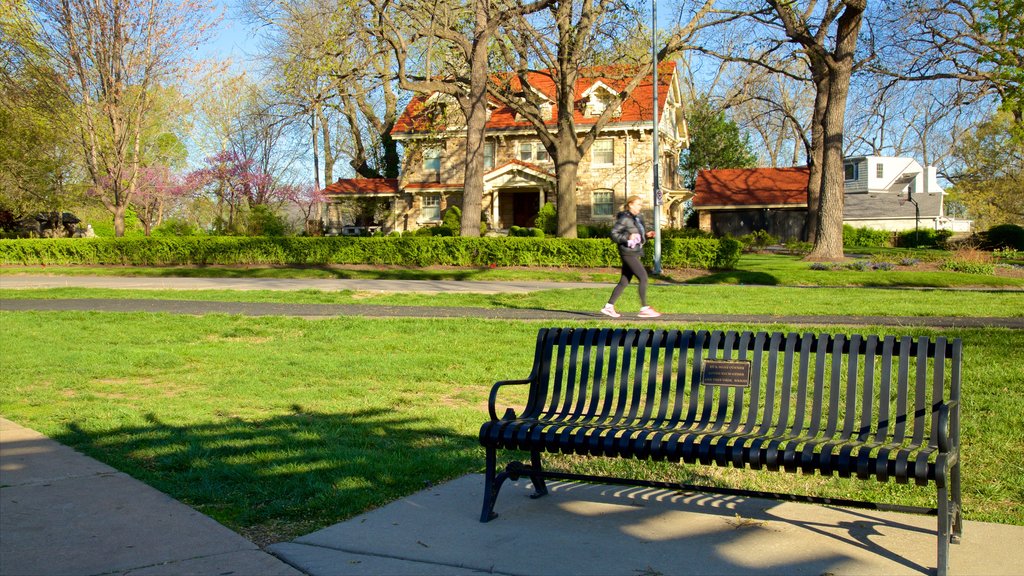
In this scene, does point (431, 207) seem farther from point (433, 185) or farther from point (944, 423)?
point (944, 423)

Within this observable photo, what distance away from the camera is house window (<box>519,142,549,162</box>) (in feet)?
155

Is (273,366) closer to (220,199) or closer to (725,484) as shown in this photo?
(725,484)

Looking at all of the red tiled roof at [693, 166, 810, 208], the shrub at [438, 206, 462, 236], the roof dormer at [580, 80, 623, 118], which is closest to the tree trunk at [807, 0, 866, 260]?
the roof dormer at [580, 80, 623, 118]

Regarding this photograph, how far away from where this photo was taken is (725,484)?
5.82 meters

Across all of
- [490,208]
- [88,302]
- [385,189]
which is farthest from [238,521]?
[385,189]

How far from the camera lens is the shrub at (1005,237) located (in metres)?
43.7

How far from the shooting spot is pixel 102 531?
4.85 m

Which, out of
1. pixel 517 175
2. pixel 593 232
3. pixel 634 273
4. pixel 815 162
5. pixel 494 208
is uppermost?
pixel 815 162

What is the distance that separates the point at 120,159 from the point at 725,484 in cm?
3405

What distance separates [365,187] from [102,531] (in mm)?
47142

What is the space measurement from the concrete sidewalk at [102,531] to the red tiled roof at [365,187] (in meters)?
44.6

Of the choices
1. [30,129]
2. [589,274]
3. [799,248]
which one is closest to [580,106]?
[799,248]

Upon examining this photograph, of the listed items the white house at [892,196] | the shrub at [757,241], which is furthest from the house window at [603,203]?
the white house at [892,196]

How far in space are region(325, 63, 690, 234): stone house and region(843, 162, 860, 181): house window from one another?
20377 mm
